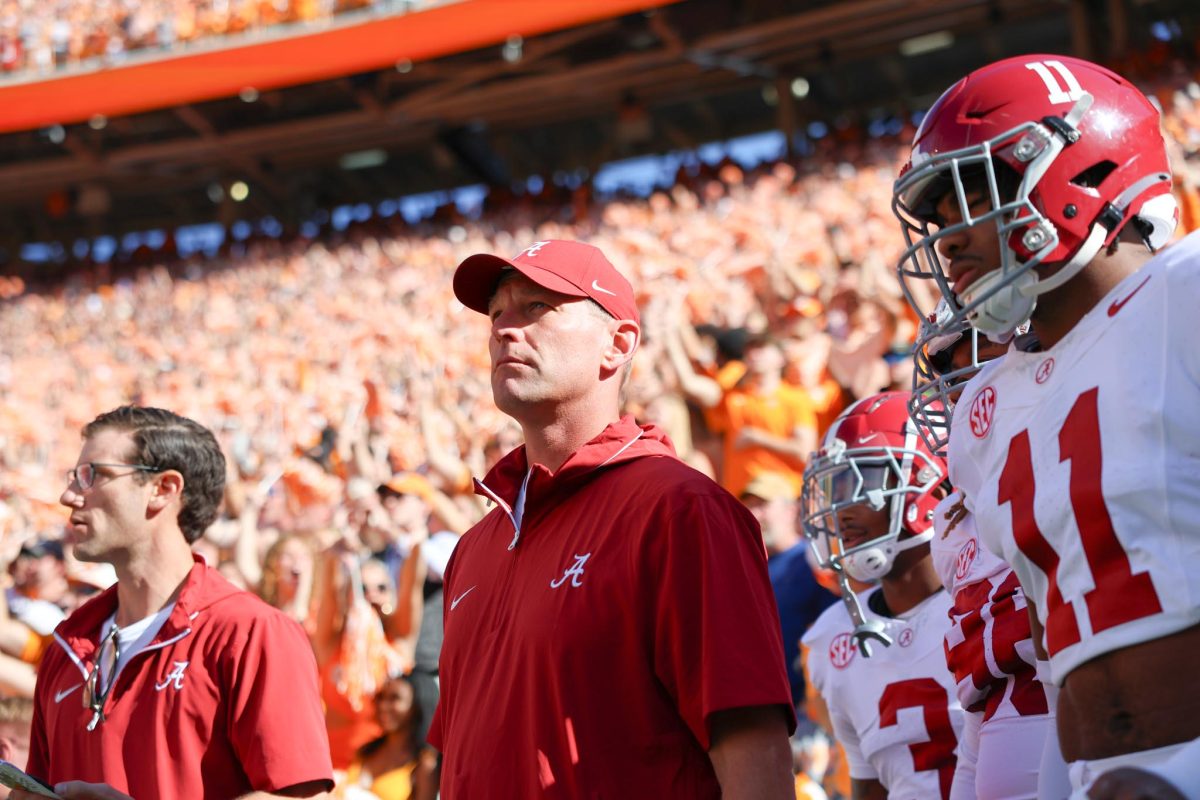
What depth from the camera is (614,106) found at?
21203 mm

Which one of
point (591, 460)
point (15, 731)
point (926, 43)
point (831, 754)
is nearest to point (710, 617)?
point (591, 460)

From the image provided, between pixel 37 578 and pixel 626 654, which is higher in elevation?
pixel 37 578

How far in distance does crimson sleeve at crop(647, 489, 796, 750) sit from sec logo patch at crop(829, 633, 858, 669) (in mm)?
1365

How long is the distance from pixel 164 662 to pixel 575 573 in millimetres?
1179

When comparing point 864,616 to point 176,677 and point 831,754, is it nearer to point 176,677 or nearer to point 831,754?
point 176,677

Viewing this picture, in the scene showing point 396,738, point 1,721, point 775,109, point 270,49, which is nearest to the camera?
point 1,721

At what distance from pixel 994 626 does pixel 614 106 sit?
19068 millimetres

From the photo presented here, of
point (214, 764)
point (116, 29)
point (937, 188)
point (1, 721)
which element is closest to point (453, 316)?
point (1, 721)

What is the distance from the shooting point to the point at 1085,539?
188cm

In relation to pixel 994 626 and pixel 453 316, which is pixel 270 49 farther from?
pixel 994 626

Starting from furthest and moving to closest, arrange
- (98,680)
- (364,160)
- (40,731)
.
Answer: (364,160), (40,731), (98,680)

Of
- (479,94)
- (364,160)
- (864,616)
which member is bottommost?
(864,616)

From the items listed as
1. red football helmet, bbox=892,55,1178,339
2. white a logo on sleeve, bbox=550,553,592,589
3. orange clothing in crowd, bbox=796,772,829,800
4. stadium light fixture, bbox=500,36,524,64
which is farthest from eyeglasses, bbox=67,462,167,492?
stadium light fixture, bbox=500,36,524,64

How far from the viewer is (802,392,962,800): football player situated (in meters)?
3.36
